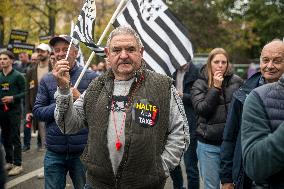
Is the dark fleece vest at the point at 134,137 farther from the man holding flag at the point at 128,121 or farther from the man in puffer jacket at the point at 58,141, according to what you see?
the man in puffer jacket at the point at 58,141

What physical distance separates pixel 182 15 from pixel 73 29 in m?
31.4

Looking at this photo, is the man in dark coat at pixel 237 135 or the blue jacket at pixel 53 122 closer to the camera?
the man in dark coat at pixel 237 135

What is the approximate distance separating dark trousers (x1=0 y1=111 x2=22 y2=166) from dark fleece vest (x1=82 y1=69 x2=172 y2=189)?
4.66 metres

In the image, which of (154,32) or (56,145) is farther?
(154,32)

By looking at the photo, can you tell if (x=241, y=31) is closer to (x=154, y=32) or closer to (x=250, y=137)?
(x=154, y=32)

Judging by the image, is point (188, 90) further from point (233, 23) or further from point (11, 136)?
point (233, 23)

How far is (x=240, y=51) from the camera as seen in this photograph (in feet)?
130

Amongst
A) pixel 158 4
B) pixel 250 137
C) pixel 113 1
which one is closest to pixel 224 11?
pixel 113 1

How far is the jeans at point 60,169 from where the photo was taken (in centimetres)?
439

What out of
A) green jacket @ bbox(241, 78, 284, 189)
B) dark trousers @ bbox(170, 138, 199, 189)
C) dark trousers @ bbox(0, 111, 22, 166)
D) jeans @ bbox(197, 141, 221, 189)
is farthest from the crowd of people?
dark trousers @ bbox(0, 111, 22, 166)

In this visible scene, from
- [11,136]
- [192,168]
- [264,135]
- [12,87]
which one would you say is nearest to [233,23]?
[12,87]

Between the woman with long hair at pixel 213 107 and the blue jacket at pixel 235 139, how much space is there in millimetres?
855

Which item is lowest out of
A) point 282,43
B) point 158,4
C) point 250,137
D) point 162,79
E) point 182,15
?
point 250,137

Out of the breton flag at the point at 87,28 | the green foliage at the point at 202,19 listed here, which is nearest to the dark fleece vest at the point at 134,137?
the breton flag at the point at 87,28
